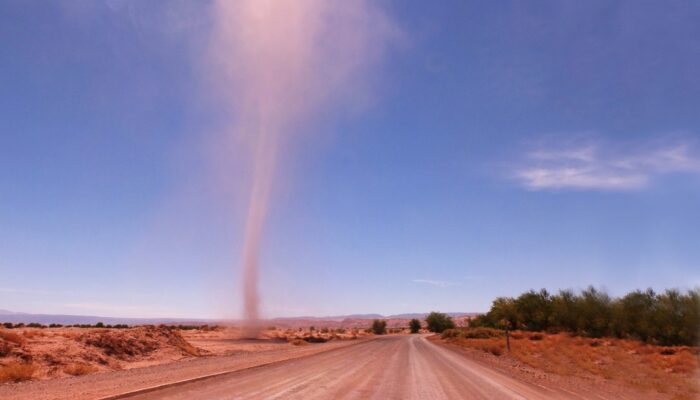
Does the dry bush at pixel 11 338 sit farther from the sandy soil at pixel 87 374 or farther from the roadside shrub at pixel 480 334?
the roadside shrub at pixel 480 334

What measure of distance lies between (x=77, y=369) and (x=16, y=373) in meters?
2.77

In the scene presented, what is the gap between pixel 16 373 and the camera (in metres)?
18.0

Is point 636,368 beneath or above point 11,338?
beneath

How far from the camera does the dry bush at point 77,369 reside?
2016cm

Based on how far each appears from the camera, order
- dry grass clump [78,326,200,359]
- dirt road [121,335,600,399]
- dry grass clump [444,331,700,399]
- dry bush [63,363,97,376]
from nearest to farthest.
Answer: dirt road [121,335,600,399]
dry bush [63,363,97,376]
dry grass clump [444,331,700,399]
dry grass clump [78,326,200,359]

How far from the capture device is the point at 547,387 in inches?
762

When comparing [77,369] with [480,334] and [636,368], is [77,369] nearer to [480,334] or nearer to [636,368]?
[636,368]

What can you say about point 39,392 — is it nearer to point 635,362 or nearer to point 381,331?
point 635,362

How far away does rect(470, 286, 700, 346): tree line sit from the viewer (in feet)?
172

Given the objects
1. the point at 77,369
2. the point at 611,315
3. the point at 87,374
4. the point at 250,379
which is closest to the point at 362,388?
the point at 250,379

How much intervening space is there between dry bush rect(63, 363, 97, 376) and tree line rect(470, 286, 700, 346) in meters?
39.1

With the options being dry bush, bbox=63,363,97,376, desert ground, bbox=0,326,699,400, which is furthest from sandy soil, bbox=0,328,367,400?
dry bush, bbox=63,363,97,376

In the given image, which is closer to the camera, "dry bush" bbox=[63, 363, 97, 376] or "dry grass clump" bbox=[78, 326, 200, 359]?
"dry bush" bbox=[63, 363, 97, 376]

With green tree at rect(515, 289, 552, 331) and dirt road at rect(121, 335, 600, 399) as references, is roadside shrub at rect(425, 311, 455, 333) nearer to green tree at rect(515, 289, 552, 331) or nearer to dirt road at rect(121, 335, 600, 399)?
green tree at rect(515, 289, 552, 331)
